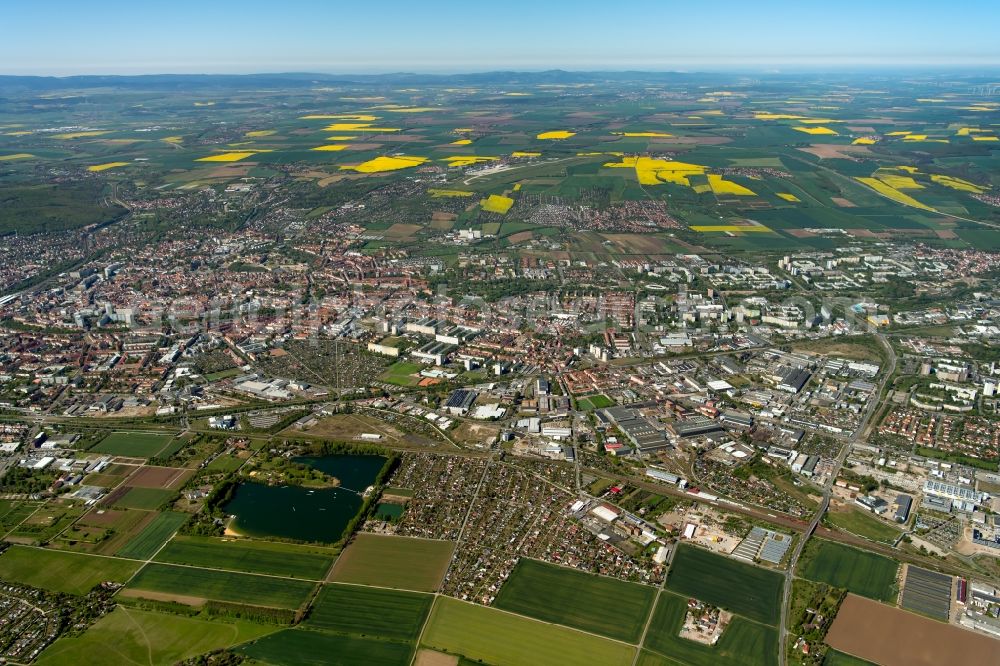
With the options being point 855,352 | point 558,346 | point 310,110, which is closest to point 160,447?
point 558,346

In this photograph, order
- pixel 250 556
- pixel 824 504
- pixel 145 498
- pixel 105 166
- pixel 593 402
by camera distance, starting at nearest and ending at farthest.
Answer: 1. pixel 250 556
2. pixel 824 504
3. pixel 145 498
4. pixel 593 402
5. pixel 105 166

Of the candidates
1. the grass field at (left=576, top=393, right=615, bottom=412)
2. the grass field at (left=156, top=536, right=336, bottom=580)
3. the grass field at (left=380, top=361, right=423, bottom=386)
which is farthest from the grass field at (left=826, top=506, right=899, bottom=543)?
the grass field at (left=380, top=361, right=423, bottom=386)

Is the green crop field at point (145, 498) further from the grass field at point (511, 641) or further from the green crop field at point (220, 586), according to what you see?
the grass field at point (511, 641)

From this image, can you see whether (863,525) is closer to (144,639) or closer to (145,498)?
(144,639)

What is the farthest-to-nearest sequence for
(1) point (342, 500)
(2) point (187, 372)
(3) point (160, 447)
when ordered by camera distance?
1. (2) point (187, 372)
2. (3) point (160, 447)
3. (1) point (342, 500)

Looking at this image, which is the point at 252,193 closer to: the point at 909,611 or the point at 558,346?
the point at 558,346

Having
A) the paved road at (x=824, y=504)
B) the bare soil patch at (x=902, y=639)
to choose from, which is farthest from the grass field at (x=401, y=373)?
the bare soil patch at (x=902, y=639)

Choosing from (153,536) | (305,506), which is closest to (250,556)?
(305,506)
